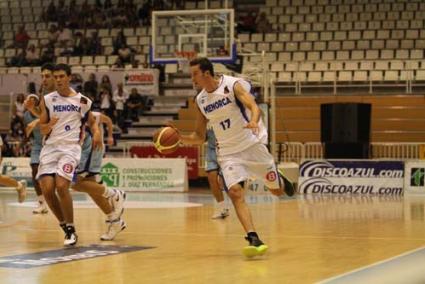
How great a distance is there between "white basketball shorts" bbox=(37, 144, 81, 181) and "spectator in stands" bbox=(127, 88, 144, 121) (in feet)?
64.3

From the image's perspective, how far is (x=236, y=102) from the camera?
8.02m

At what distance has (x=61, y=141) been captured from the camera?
8914mm

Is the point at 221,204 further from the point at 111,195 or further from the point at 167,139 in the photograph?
the point at 167,139

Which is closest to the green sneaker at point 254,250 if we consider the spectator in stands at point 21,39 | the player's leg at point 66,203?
the player's leg at point 66,203

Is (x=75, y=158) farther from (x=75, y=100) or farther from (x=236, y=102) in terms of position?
(x=236, y=102)

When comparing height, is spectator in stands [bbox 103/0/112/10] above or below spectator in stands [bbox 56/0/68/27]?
above

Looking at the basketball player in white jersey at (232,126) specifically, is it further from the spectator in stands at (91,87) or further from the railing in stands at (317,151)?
the spectator in stands at (91,87)

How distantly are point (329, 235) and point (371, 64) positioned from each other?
19.5 metres

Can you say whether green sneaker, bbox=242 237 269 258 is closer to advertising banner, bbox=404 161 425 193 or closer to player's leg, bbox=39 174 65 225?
player's leg, bbox=39 174 65 225

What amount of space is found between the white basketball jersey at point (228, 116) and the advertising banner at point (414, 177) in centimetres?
1315

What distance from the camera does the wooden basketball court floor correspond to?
5941mm

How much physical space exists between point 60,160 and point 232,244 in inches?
78.6

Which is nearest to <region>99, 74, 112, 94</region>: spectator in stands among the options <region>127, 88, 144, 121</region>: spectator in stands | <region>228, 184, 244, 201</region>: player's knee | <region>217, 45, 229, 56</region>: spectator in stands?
<region>127, 88, 144, 121</region>: spectator in stands

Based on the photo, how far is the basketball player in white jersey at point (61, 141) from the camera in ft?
28.7
